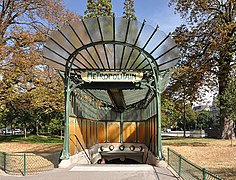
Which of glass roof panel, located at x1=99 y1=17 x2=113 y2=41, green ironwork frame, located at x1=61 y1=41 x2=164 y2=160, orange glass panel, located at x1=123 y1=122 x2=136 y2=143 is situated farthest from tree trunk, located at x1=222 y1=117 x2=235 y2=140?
glass roof panel, located at x1=99 y1=17 x2=113 y2=41

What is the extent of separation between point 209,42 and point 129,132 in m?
10.7

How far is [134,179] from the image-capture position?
914cm

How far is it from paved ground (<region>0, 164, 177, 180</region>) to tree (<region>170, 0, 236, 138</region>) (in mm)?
16712

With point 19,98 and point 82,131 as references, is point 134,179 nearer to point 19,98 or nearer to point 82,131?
point 82,131

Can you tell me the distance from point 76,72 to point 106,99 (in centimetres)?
958

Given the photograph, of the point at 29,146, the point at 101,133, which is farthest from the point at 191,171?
the point at 29,146

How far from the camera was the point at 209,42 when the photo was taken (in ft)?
87.3

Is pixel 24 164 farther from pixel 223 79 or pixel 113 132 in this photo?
pixel 223 79

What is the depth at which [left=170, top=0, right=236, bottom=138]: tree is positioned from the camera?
25391mm

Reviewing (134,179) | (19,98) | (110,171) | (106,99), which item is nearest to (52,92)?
(19,98)

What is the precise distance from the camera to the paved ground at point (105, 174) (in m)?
9.35

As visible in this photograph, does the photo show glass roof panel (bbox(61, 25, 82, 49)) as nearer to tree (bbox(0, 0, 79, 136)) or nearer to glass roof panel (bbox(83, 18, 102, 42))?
glass roof panel (bbox(83, 18, 102, 42))

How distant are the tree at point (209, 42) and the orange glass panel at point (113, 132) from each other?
7957 millimetres

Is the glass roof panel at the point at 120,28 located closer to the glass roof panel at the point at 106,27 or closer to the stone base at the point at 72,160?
the glass roof panel at the point at 106,27
